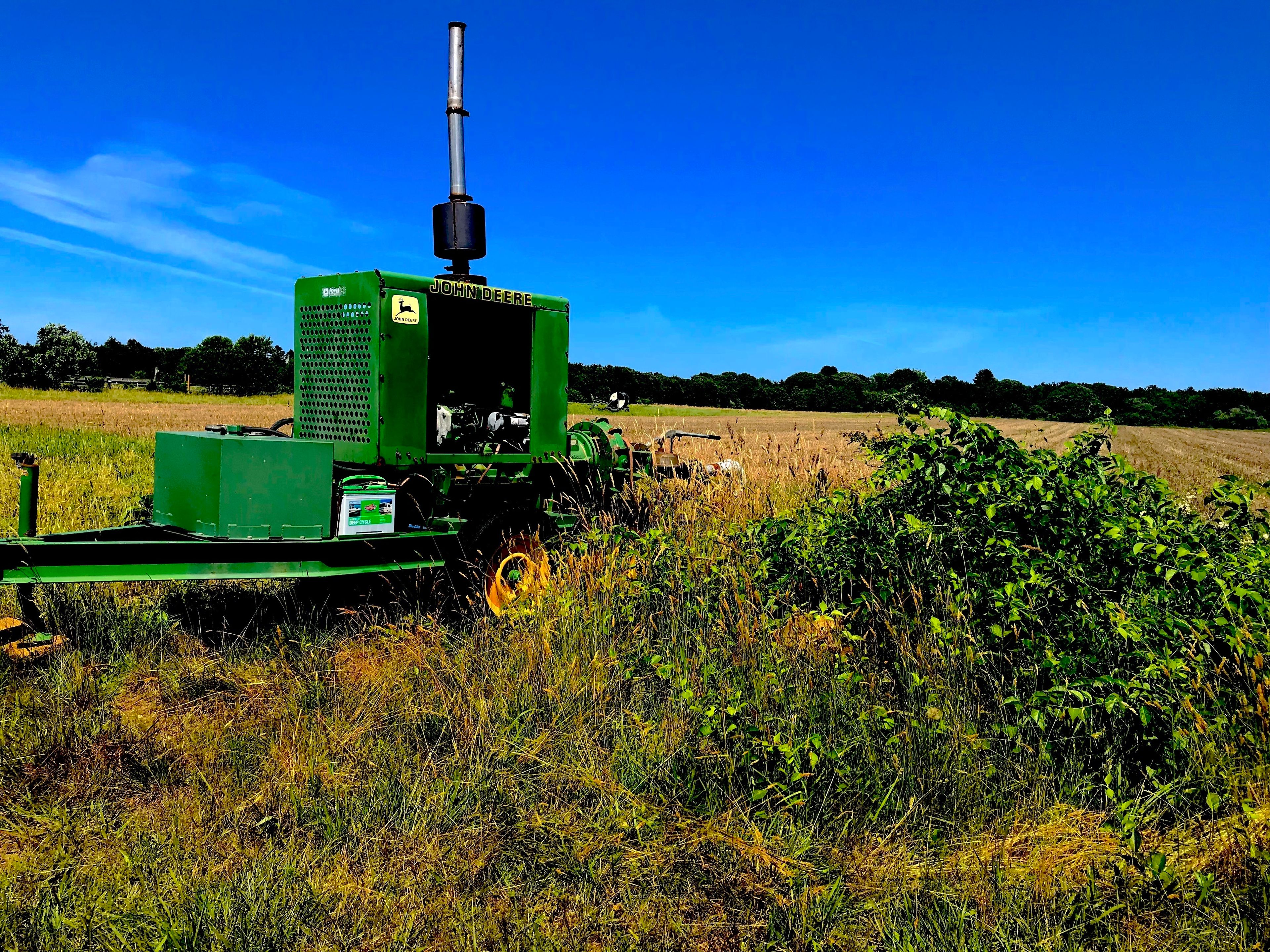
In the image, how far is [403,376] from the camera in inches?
181

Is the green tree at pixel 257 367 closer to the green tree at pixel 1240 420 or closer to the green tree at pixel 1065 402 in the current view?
the green tree at pixel 1065 402

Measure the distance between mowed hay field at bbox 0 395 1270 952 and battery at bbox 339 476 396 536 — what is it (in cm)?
54

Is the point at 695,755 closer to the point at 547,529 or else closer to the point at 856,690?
the point at 856,690

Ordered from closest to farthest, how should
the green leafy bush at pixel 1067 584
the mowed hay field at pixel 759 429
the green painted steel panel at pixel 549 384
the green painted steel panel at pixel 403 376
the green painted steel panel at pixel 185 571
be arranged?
the green leafy bush at pixel 1067 584, the green painted steel panel at pixel 185 571, the green painted steel panel at pixel 403 376, the green painted steel panel at pixel 549 384, the mowed hay field at pixel 759 429

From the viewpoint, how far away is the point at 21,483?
4.08 m

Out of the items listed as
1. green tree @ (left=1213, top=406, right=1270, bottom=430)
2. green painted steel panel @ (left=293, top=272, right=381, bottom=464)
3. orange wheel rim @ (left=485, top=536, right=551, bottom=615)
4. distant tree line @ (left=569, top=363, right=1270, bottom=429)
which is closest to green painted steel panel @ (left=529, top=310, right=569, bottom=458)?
orange wheel rim @ (left=485, top=536, right=551, bottom=615)

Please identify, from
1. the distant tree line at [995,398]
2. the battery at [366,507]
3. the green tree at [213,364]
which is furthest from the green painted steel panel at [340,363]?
the green tree at [213,364]

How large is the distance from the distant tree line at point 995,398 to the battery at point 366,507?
4804 centimetres

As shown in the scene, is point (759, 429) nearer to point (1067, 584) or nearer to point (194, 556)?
point (1067, 584)

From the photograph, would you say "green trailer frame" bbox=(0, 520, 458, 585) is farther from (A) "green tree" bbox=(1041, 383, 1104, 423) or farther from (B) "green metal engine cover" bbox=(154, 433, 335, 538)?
(A) "green tree" bbox=(1041, 383, 1104, 423)

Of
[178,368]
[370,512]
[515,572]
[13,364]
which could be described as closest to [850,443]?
[515,572]

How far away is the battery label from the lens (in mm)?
4277

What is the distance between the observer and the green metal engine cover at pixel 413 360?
457cm

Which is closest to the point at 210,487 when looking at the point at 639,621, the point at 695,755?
the point at 639,621
